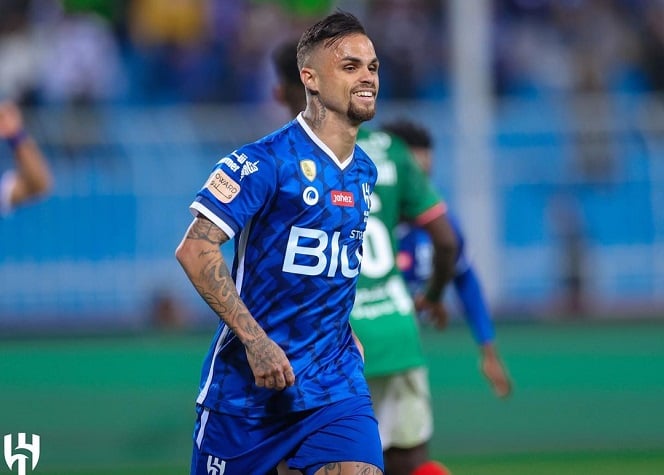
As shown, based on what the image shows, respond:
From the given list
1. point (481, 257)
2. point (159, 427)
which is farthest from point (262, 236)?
point (481, 257)

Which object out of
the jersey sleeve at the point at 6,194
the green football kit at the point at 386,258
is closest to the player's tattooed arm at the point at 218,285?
the green football kit at the point at 386,258

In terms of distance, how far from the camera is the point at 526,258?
15.8 m

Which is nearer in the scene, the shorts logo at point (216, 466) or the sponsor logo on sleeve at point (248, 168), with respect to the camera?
the sponsor logo on sleeve at point (248, 168)

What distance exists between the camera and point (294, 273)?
571 centimetres

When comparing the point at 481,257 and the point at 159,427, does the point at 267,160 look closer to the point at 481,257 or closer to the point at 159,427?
the point at 159,427

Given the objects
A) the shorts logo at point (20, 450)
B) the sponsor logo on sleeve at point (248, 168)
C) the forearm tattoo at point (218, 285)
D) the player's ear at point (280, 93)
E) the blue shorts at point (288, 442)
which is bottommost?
the shorts logo at point (20, 450)

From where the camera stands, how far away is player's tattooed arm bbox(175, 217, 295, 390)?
543 centimetres

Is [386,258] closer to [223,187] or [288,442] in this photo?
[288,442]

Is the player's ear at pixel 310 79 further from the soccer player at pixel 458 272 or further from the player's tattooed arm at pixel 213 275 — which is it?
the soccer player at pixel 458 272

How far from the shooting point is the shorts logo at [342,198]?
5.77 meters

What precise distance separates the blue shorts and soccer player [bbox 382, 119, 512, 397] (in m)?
2.42

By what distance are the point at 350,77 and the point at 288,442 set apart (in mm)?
1396

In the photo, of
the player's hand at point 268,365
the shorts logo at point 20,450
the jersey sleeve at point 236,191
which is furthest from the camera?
the shorts logo at point 20,450

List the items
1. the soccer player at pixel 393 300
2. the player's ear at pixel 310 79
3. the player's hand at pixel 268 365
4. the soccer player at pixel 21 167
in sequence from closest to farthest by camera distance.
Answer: the player's hand at pixel 268 365
the player's ear at pixel 310 79
the soccer player at pixel 393 300
the soccer player at pixel 21 167
